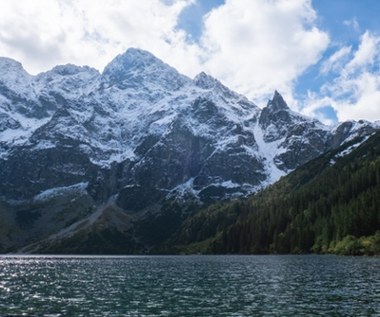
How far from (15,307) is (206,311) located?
21.3 meters

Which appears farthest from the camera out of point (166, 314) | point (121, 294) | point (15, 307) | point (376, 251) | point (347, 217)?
point (347, 217)

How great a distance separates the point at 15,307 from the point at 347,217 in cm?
15342

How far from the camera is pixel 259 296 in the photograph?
211 ft

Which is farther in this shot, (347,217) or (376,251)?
(347,217)

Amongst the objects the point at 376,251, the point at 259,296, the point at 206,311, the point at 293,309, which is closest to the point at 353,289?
the point at 259,296

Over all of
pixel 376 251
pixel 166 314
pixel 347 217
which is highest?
pixel 347 217

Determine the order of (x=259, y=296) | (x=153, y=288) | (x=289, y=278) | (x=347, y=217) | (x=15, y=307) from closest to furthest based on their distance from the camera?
1. (x=15, y=307)
2. (x=259, y=296)
3. (x=153, y=288)
4. (x=289, y=278)
5. (x=347, y=217)

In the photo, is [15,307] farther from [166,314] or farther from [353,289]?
[353,289]

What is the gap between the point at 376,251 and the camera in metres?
156

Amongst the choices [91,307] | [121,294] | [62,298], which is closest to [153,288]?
[121,294]

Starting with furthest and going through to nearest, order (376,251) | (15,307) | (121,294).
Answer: (376,251)
(121,294)
(15,307)

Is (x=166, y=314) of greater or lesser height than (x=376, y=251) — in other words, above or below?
below

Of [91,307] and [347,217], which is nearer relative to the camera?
[91,307]

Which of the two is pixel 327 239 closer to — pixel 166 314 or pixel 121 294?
pixel 121 294
